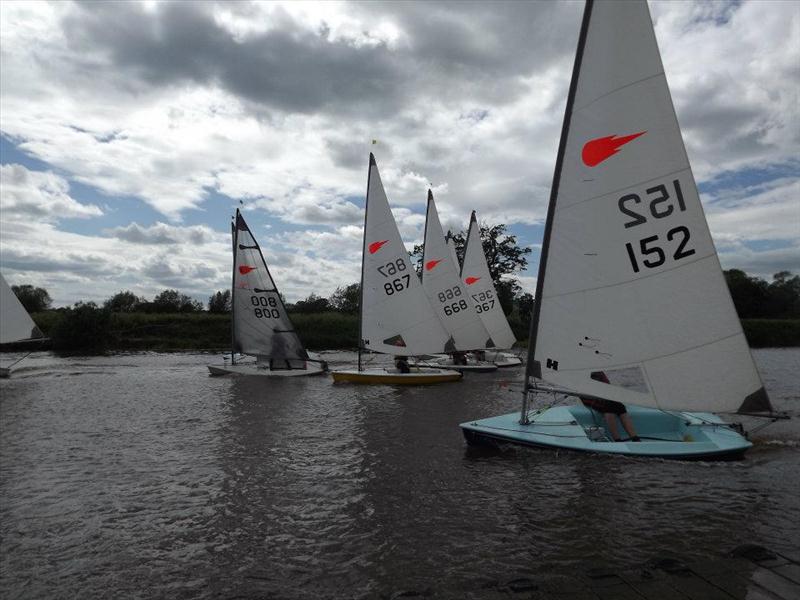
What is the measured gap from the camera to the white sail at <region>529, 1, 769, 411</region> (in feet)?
30.2

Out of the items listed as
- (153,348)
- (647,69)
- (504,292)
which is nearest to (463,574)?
(647,69)

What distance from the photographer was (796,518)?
27.6 feet

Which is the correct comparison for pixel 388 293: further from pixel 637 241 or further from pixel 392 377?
pixel 637 241

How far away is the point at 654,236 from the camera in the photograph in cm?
945

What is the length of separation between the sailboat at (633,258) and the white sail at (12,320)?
27.7 meters

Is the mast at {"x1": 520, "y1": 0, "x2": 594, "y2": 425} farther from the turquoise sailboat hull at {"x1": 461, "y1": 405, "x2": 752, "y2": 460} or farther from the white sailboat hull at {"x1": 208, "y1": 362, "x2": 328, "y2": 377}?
the white sailboat hull at {"x1": 208, "y1": 362, "x2": 328, "y2": 377}

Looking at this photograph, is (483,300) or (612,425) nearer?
(612,425)

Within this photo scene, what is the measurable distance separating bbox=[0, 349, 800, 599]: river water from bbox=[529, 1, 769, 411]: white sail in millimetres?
2074

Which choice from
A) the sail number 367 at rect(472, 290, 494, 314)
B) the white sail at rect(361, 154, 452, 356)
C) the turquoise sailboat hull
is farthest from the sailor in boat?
the sail number 367 at rect(472, 290, 494, 314)

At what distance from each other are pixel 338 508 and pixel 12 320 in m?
26.4

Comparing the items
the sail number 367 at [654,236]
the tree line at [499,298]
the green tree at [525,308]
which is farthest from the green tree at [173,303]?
the sail number 367 at [654,236]

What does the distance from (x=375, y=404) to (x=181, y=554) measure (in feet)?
41.6

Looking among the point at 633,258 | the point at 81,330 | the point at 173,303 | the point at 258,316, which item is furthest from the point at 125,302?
the point at 633,258

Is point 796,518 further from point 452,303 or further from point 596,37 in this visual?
point 452,303
